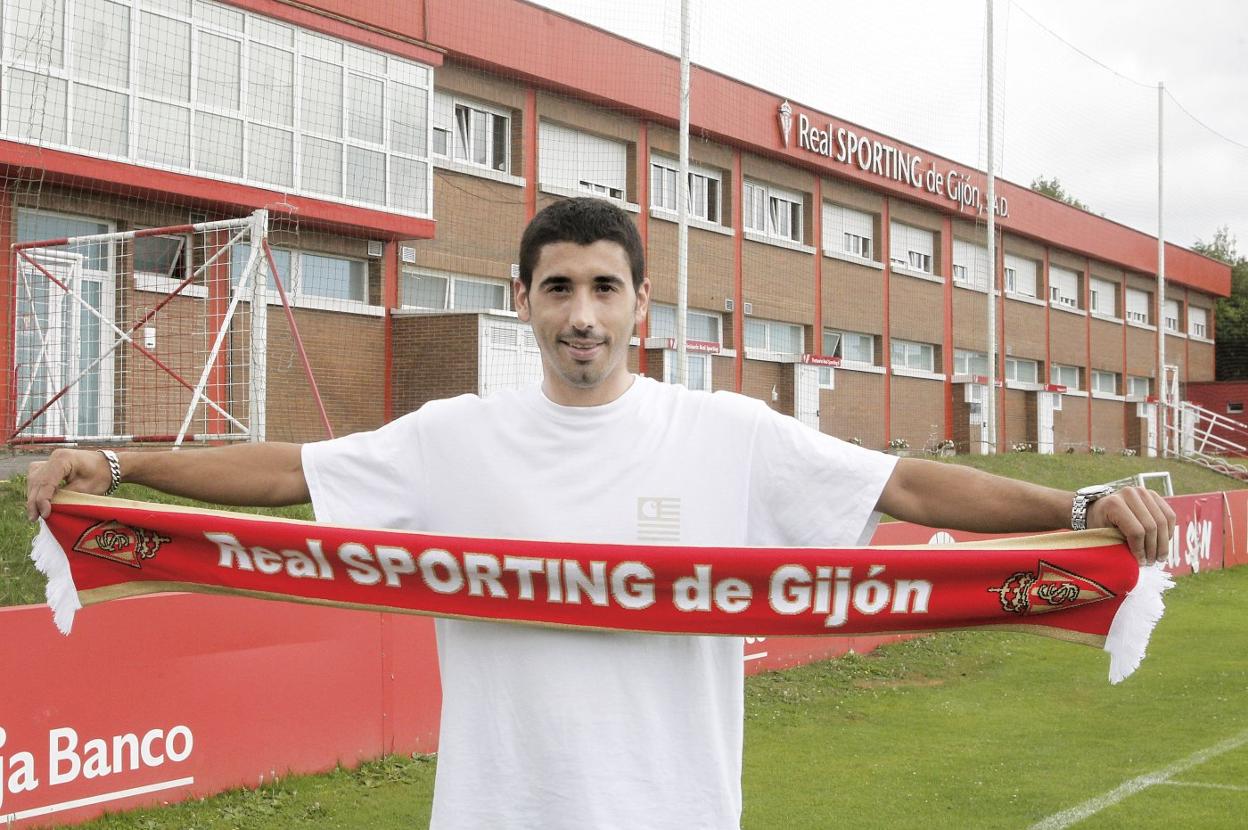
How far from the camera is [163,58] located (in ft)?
55.0

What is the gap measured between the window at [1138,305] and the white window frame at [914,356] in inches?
633

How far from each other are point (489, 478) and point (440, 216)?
20.0 metres

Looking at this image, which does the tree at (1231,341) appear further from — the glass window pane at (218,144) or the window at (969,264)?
the glass window pane at (218,144)

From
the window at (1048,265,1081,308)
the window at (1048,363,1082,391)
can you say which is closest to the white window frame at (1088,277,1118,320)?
the window at (1048,265,1081,308)

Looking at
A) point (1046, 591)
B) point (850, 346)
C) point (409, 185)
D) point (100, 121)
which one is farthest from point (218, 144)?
point (850, 346)

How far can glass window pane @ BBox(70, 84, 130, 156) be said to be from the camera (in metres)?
15.9

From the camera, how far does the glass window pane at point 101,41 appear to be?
621 inches

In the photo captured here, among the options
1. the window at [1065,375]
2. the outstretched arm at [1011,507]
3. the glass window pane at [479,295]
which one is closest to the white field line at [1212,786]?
the outstretched arm at [1011,507]

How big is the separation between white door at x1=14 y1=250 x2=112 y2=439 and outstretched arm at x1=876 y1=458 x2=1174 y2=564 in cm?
1411

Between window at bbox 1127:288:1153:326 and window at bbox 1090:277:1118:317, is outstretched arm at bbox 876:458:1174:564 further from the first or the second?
window at bbox 1127:288:1153:326

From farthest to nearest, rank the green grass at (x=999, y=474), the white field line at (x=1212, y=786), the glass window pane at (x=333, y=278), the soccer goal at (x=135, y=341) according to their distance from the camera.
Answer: the glass window pane at (x=333, y=278) < the soccer goal at (x=135, y=341) < the green grass at (x=999, y=474) < the white field line at (x=1212, y=786)

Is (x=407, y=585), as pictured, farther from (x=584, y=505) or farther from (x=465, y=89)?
(x=465, y=89)

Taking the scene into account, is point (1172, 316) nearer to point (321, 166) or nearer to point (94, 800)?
point (321, 166)

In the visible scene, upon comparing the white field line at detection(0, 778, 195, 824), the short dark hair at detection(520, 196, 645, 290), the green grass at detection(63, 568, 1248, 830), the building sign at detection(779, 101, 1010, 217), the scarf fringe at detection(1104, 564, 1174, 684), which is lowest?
the green grass at detection(63, 568, 1248, 830)
